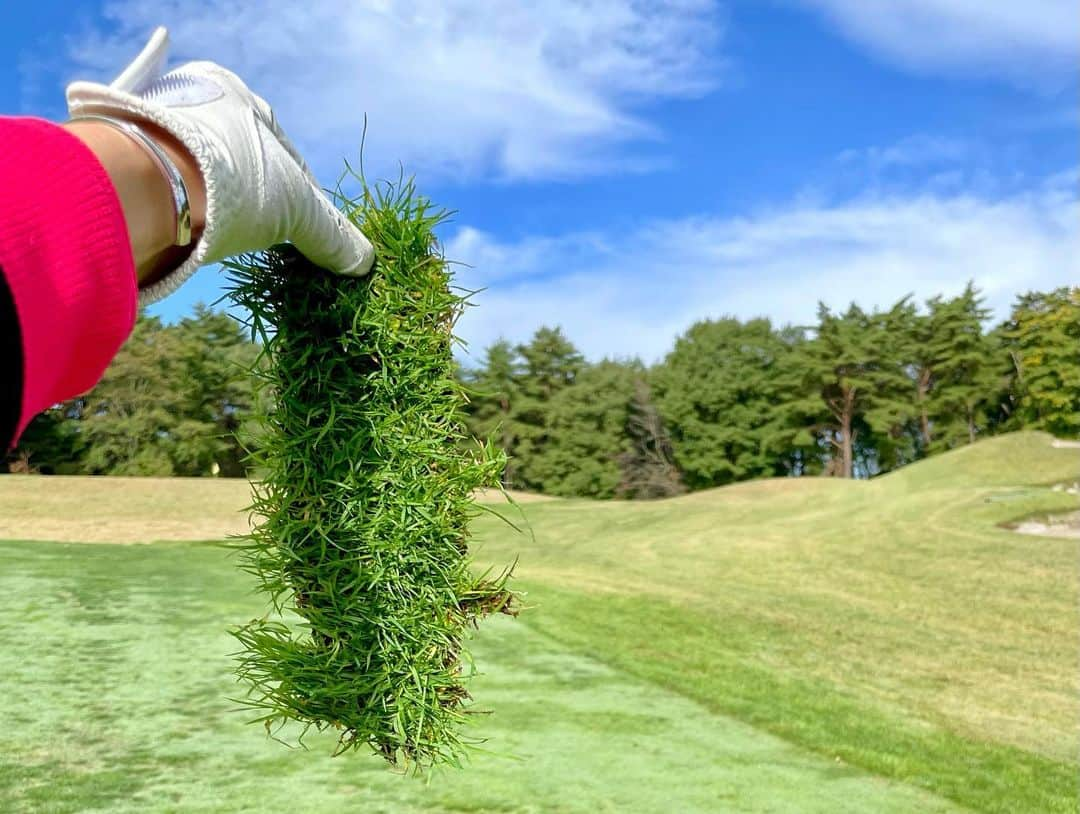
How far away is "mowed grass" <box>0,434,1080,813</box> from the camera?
10.3 feet

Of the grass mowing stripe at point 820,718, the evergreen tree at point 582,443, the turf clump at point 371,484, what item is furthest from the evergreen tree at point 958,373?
the turf clump at point 371,484

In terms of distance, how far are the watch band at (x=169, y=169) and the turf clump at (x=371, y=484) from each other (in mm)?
1204

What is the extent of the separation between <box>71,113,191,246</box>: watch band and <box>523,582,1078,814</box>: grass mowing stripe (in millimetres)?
4147

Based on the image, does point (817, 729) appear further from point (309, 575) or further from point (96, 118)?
point (96, 118)

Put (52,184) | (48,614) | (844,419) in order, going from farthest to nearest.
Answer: (844,419) → (48,614) → (52,184)

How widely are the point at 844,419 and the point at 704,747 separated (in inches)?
1462

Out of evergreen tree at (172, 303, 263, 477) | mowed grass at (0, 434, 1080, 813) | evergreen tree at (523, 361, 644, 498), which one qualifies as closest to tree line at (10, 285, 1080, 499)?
evergreen tree at (523, 361, 644, 498)

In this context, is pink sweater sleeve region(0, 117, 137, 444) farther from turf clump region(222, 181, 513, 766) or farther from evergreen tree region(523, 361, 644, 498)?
evergreen tree region(523, 361, 644, 498)

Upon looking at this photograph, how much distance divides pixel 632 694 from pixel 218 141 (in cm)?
447

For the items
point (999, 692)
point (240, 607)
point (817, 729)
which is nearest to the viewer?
point (817, 729)

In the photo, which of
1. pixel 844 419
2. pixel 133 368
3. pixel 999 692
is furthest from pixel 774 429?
pixel 999 692

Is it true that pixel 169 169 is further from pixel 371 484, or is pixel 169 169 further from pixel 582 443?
pixel 582 443

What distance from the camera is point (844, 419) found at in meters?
38.7

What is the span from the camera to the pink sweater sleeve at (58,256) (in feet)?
2.19
